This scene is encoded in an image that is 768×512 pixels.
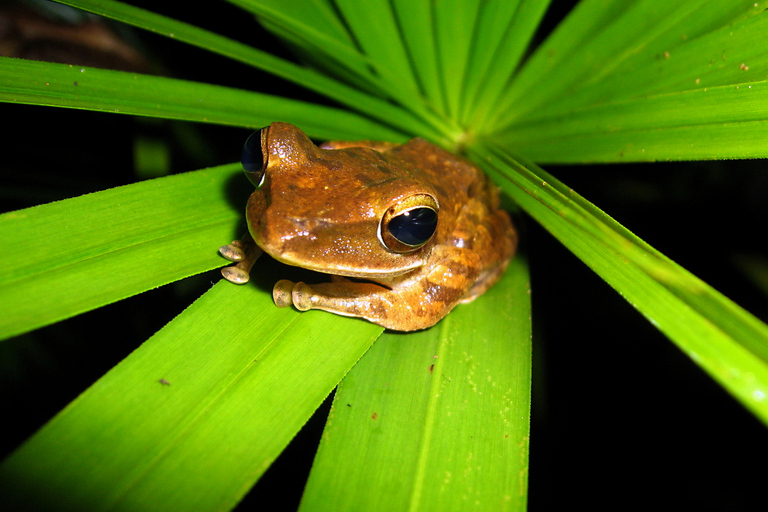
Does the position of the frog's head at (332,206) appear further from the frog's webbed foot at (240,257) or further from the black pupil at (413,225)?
the frog's webbed foot at (240,257)

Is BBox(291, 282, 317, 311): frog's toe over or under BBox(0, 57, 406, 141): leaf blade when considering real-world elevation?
under

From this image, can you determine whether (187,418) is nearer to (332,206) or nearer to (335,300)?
(335,300)

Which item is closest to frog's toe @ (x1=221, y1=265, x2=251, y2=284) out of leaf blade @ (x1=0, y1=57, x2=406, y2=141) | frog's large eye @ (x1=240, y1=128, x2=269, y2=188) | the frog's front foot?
the frog's front foot

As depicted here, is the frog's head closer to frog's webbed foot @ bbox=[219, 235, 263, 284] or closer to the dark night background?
frog's webbed foot @ bbox=[219, 235, 263, 284]

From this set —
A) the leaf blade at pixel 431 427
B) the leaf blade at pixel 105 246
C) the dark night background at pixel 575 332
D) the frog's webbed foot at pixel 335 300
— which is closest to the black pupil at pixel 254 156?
the leaf blade at pixel 105 246

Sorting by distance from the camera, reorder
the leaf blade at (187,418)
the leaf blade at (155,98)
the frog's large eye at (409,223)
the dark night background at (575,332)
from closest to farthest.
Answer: the leaf blade at (187,418) < the leaf blade at (155,98) < the frog's large eye at (409,223) < the dark night background at (575,332)

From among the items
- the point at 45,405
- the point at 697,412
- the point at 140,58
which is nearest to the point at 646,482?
the point at 697,412
